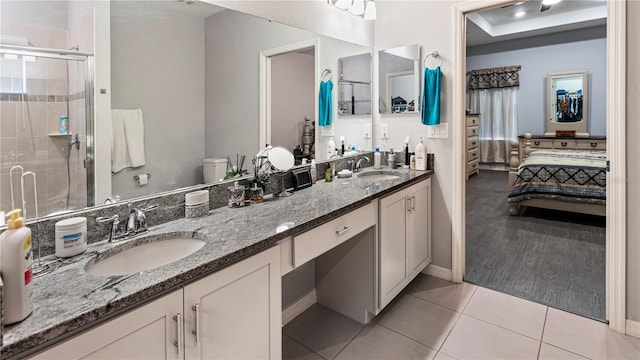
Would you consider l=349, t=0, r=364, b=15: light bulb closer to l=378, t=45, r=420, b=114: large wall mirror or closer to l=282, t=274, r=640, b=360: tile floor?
l=378, t=45, r=420, b=114: large wall mirror

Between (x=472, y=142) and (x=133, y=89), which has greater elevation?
(x=472, y=142)

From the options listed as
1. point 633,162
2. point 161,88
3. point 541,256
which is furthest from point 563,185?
point 161,88

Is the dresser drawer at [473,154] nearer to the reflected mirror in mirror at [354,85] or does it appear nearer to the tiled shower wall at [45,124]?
the reflected mirror in mirror at [354,85]

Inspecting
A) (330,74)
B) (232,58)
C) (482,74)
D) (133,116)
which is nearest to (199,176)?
(133,116)

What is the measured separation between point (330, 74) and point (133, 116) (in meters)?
1.55

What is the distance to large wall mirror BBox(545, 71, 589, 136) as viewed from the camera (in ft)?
20.7

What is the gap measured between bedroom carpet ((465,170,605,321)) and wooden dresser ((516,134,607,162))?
7.79ft

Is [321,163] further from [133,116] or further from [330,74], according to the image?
[133,116]

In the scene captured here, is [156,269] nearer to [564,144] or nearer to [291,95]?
[291,95]

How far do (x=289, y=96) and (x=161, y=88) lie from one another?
91cm

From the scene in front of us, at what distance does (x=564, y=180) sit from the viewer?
398 cm

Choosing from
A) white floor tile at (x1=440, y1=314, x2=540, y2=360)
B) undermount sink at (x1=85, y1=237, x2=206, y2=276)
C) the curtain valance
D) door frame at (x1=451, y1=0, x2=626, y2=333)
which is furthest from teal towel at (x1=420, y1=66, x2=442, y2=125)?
the curtain valance

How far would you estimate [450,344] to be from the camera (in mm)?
1902

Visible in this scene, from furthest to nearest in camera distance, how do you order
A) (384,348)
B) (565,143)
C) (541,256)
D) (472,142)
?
(472,142) < (565,143) < (541,256) < (384,348)
